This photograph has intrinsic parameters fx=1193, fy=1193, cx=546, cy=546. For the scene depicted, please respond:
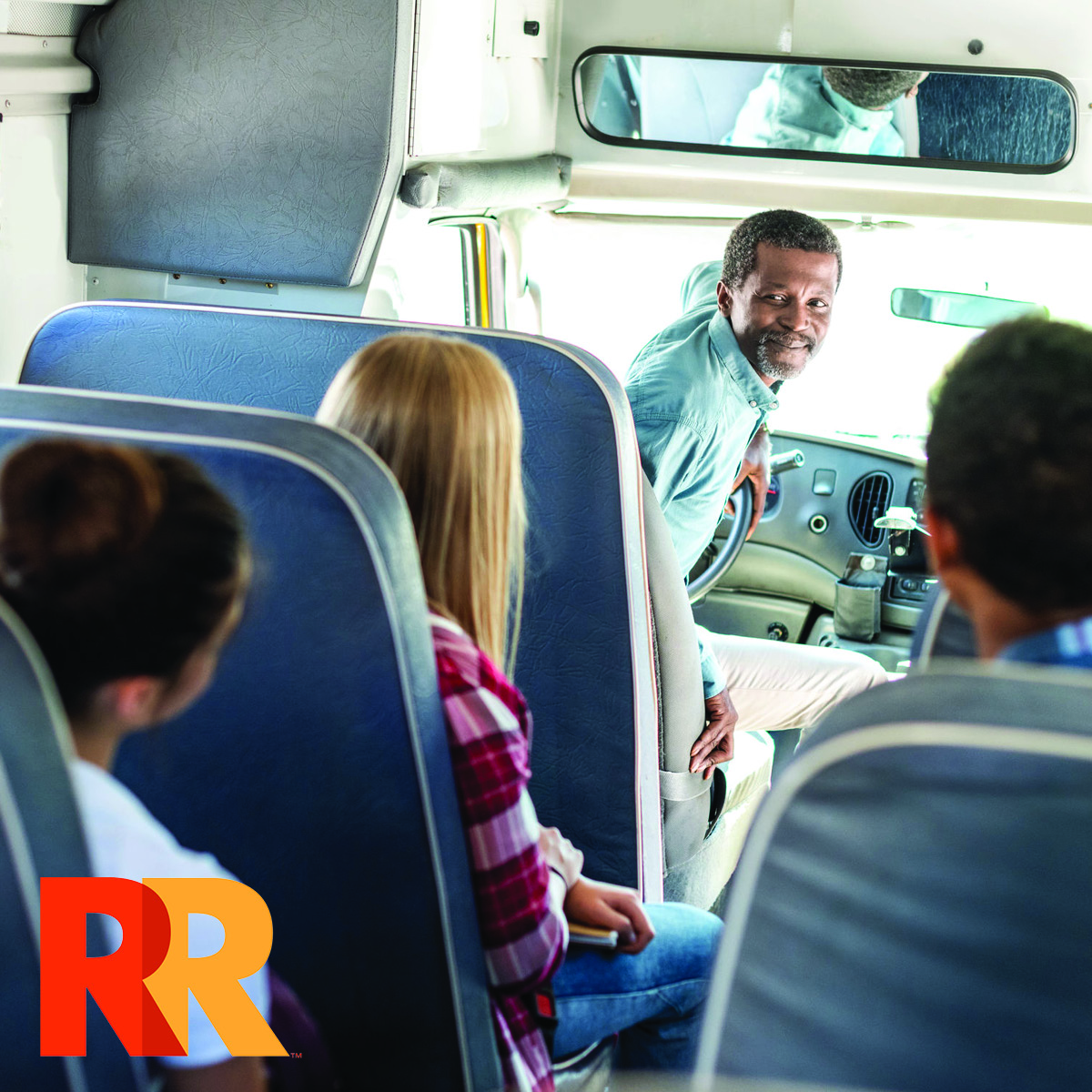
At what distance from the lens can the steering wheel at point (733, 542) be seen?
3133 mm

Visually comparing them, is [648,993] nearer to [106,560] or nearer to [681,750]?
[681,750]

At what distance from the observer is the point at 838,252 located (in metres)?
2.64

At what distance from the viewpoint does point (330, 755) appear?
1.03 m

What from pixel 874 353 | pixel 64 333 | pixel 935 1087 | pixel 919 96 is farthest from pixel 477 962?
pixel 874 353

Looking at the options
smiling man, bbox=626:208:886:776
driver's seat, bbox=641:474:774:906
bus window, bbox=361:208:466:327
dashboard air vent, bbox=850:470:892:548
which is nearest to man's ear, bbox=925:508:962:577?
driver's seat, bbox=641:474:774:906

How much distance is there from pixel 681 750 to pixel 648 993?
1.97ft

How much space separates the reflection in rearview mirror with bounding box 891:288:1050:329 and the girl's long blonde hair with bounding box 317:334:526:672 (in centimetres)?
250

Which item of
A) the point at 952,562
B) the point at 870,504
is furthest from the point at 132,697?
the point at 870,504

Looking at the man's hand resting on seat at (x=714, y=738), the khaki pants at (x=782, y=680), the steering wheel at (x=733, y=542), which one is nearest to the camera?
the man's hand resting on seat at (x=714, y=738)

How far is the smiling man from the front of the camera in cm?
232

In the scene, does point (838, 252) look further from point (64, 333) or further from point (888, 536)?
point (64, 333)

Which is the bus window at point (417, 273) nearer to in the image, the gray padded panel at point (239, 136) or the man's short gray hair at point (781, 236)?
the gray padded panel at point (239, 136)

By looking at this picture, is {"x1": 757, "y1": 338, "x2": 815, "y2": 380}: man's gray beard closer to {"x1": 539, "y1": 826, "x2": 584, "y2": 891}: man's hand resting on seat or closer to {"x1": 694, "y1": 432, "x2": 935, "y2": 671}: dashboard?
{"x1": 694, "y1": 432, "x2": 935, "y2": 671}: dashboard

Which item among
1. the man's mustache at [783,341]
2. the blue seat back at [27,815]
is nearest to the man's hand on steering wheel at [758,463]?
the man's mustache at [783,341]
